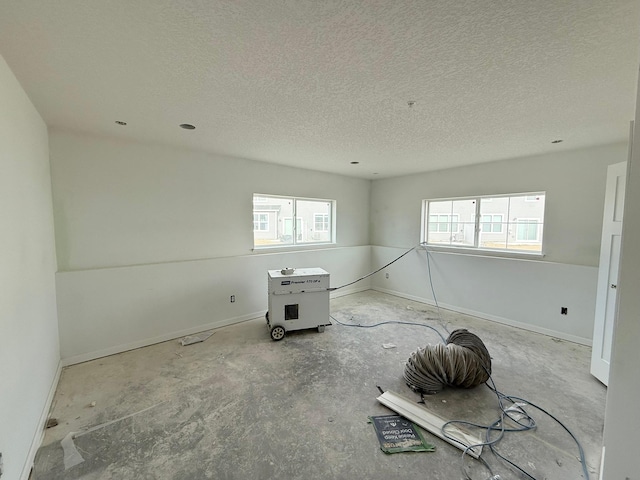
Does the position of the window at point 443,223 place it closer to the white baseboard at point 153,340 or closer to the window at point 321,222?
the window at point 321,222

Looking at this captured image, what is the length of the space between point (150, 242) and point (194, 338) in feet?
4.34

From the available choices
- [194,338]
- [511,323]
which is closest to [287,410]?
[194,338]

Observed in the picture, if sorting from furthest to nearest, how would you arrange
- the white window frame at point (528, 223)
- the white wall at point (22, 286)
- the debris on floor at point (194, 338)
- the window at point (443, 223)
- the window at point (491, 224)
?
the window at point (443, 223), the window at point (491, 224), the white window frame at point (528, 223), the debris on floor at point (194, 338), the white wall at point (22, 286)

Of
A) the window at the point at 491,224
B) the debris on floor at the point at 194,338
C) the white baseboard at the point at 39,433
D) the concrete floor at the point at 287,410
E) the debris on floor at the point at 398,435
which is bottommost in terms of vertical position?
the concrete floor at the point at 287,410

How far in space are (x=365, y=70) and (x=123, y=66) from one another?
149cm

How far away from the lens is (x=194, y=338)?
3342 millimetres

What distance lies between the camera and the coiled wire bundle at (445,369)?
231 centimetres

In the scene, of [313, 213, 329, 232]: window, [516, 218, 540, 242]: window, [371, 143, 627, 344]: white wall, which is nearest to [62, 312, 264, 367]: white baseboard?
[313, 213, 329, 232]: window

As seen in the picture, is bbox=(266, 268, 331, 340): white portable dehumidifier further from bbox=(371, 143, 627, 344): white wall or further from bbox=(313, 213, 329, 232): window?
bbox=(371, 143, 627, 344): white wall

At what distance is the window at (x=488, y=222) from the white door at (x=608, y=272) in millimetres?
1324

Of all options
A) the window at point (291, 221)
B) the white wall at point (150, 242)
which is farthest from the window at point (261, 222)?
the white wall at point (150, 242)

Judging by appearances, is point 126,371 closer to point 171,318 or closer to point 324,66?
point 171,318

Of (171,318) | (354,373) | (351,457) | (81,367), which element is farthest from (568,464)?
(81,367)

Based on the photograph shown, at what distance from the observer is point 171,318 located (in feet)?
11.0
